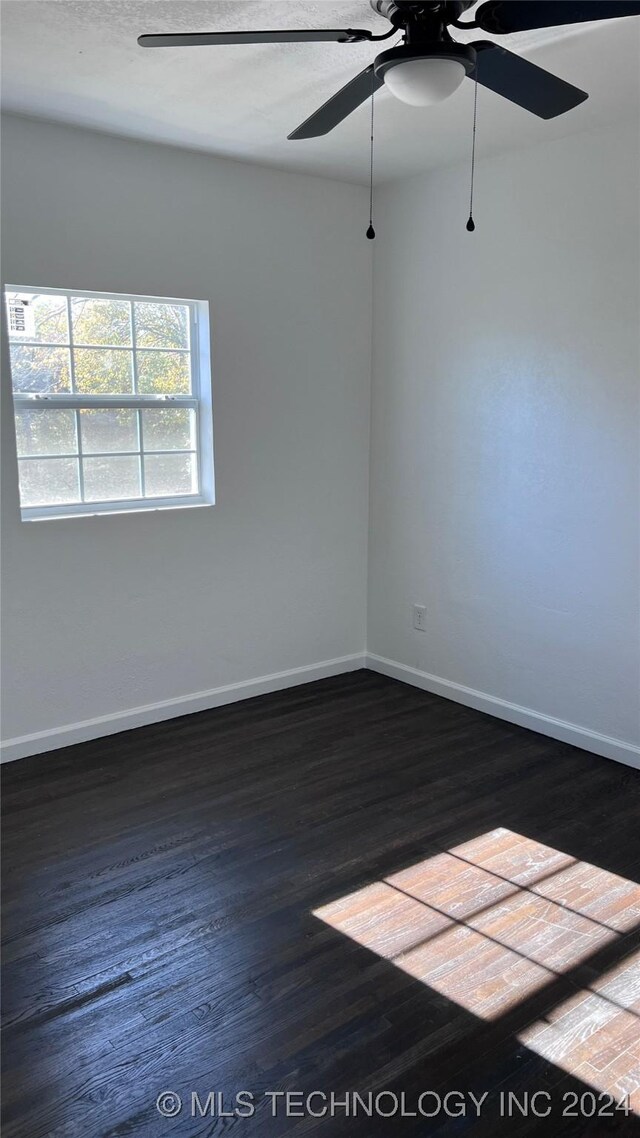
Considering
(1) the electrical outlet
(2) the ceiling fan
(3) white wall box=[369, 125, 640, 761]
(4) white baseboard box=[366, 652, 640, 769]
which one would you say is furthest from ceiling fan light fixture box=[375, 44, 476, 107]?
(1) the electrical outlet

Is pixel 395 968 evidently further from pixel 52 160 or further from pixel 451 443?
pixel 52 160

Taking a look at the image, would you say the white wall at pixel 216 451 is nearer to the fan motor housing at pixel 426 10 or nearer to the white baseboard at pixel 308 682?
the white baseboard at pixel 308 682

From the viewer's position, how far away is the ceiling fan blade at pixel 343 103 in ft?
6.47

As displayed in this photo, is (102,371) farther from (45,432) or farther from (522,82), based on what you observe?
(522,82)

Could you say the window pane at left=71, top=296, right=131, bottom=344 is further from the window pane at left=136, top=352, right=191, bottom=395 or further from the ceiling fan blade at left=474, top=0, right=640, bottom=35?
the ceiling fan blade at left=474, top=0, right=640, bottom=35

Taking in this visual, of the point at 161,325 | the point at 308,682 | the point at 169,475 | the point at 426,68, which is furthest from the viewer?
the point at 308,682

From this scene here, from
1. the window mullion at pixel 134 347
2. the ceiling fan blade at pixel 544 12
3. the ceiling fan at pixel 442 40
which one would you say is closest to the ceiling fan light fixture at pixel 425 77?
the ceiling fan at pixel 442 40

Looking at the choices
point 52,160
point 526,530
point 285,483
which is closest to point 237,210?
point 52,160

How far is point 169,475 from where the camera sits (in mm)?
3820

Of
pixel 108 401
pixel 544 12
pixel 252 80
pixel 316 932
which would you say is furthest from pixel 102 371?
pixel 316 932

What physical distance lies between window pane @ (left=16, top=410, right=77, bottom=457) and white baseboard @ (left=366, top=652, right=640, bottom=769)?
217cm

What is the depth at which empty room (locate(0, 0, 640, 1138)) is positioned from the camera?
191 centimetres

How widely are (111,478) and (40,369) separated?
Answer: 570mm

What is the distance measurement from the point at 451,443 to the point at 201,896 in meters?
2.51
